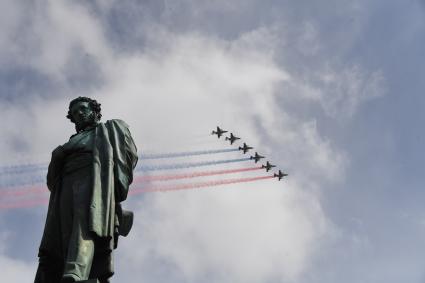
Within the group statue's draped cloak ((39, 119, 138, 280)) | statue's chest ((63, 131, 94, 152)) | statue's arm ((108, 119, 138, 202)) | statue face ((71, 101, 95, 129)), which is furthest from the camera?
statue face ((71, 101, 95, 129))

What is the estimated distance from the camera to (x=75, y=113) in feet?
39.6

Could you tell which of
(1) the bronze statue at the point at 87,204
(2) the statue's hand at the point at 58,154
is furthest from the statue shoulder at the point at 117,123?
(2) the statue's hand at the point at 58,154

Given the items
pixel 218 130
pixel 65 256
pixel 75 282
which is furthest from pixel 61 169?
pixel 218 130

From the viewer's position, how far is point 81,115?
12031 millimetres

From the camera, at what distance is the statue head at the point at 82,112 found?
12047 millimetres

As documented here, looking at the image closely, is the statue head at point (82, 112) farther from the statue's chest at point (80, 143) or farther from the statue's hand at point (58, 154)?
the statue's hand at point (58, 154)

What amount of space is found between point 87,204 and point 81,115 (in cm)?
256

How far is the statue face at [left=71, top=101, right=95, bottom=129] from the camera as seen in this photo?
12.0m

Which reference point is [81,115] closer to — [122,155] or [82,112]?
[82,112]

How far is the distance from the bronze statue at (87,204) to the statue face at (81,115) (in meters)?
0.22

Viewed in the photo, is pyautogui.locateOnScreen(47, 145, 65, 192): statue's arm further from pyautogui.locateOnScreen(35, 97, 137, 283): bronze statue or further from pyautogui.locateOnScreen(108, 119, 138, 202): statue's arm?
pyautogui.locateOnScreen(108, 119, 138, 202): statue's arm

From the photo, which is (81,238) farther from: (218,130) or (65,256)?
(218,130)

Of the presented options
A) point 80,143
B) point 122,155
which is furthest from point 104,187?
point 80,143

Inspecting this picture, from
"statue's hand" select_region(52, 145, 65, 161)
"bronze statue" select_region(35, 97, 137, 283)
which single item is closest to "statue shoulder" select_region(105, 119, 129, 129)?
"bronze statue" select_region(35, 97, 137, 283)
